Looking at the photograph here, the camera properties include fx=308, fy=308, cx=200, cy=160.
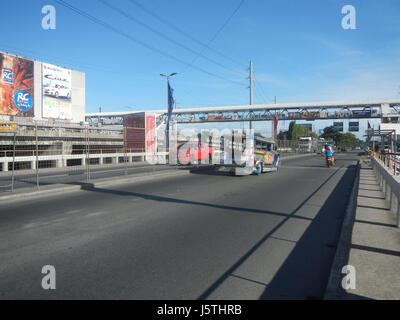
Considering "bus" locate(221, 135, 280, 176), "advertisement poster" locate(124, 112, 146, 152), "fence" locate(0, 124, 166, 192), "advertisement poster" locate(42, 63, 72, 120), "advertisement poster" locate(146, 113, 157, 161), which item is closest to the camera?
"bus" locate(221, 135, 280, 176)

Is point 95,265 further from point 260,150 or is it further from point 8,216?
point 260,150

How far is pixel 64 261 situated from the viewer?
15.1 feet

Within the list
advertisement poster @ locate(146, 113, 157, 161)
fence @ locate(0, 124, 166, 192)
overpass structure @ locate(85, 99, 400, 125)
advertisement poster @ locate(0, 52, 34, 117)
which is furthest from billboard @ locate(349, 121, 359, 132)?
advertisement poster @ locate(0, 52, 34, 117)

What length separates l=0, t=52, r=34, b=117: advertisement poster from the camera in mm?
36625

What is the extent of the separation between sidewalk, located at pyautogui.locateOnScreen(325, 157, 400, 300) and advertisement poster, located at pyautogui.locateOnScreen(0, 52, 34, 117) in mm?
40885

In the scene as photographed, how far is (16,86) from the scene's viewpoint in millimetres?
38250

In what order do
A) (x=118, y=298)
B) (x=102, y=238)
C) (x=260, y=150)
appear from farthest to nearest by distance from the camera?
1. (x=260, y=150)
2. (x=102, y=238)
3. (x=118, y=298)

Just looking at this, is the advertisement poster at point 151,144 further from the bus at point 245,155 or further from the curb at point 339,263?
the curb at point 339,263

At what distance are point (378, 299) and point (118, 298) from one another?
283cm

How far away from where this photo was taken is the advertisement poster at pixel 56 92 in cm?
4319

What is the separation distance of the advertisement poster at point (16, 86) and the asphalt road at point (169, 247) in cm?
3417

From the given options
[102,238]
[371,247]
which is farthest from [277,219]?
[102,238]

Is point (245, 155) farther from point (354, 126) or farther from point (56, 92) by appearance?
point (354, 126)

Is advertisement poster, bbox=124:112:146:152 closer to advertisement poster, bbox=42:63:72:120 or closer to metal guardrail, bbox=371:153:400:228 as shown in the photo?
metal guardrail, bbox=371:153:400:228
